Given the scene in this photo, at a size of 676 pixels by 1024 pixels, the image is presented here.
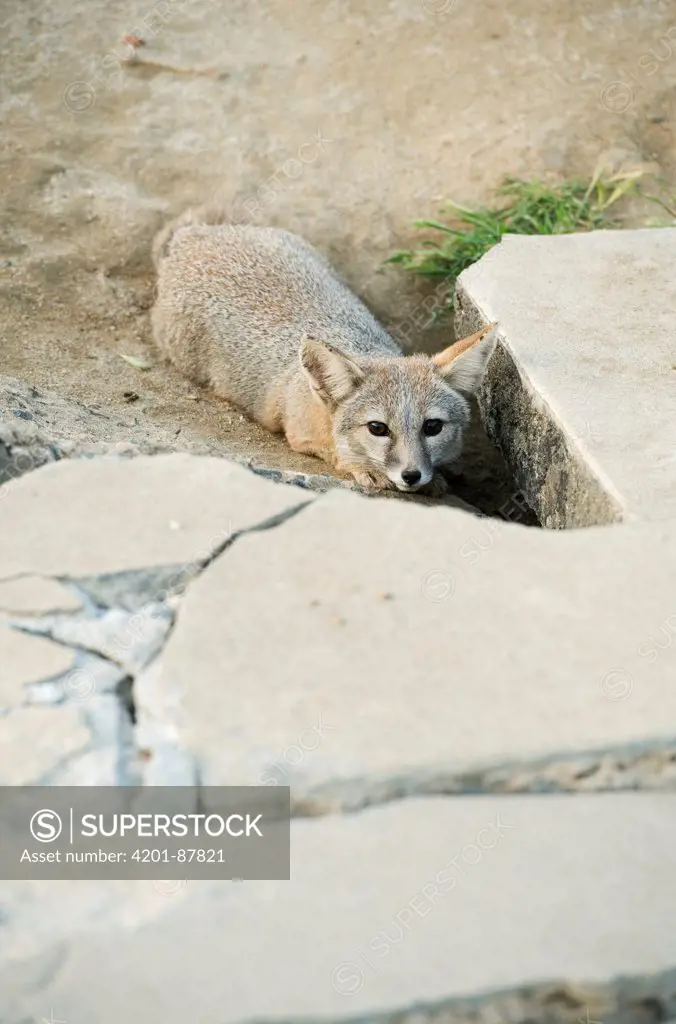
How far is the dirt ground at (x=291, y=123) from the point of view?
20.2ft

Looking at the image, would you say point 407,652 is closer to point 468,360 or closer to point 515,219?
point 468,360

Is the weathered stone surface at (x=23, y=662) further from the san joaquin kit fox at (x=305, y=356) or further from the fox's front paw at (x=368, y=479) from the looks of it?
the fox's front paw at (x=368, y=479)

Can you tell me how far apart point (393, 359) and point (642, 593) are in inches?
87.2

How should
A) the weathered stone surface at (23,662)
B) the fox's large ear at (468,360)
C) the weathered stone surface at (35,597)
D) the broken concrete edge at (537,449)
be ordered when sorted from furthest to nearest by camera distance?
the fox's large ear at (468,360) → the broken concrete edge at (537,449) → the weathered stone surface at (35,597) → the weathered stone surface at (23,662)

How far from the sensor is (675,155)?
6582 mm

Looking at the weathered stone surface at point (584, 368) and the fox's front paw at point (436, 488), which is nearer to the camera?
the weathered stone surface at point (584, 368)

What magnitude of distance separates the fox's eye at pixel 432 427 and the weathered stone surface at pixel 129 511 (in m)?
1.55

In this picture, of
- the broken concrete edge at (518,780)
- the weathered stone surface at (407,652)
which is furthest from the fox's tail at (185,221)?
the broken concrete edge at (518,780)

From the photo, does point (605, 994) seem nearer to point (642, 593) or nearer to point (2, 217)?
point (642, 593)

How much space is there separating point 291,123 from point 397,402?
262 cm

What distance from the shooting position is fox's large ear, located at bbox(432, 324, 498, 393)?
178 inches

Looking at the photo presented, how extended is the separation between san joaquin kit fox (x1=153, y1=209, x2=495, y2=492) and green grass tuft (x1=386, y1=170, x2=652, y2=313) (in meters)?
0.51

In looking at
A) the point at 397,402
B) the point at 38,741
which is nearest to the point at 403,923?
the point at 38,741

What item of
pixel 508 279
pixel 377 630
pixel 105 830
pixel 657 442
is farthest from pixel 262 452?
pixel 105 830
